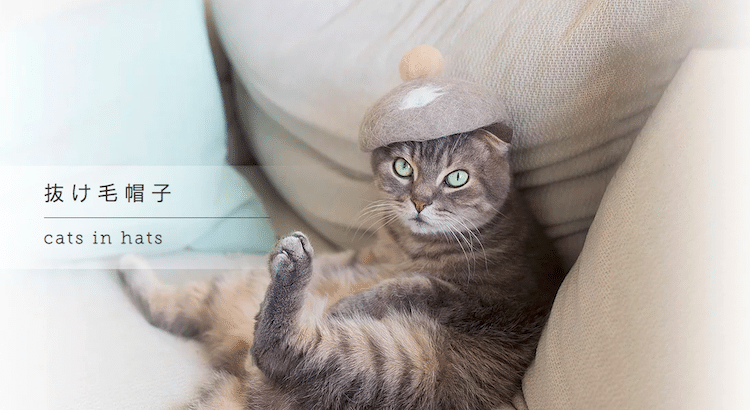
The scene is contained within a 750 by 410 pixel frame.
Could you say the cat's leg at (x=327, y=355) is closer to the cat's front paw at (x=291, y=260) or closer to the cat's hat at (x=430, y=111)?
the cat's front paw at (x=291, y=260)

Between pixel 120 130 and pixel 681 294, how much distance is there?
3.43 feet

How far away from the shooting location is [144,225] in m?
1.09

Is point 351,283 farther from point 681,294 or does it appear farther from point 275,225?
point 681,294

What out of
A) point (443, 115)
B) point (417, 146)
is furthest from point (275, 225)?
point (443, 115)

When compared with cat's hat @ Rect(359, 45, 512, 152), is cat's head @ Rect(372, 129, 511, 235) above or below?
below

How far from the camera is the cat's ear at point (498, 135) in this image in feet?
2.70

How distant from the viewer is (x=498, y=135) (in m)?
0.83

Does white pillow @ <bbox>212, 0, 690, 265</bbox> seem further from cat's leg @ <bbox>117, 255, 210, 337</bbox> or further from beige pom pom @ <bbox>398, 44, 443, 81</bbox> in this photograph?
cat's leg @ <bbox>117, 255, 210, 337</bbox>

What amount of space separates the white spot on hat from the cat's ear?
12cm

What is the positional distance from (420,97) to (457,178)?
18 centimetres

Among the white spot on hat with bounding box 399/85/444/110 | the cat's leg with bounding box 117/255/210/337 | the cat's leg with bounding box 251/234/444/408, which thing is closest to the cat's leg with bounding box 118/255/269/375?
the cat's leg with bounding box 117/255/210/337

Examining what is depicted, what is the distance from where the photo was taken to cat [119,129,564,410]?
2.52ft

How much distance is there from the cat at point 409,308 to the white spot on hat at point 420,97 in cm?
11

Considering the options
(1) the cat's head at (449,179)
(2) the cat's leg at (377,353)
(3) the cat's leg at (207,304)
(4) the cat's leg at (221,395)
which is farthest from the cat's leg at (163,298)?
(1) the cat's head at (449,179)
